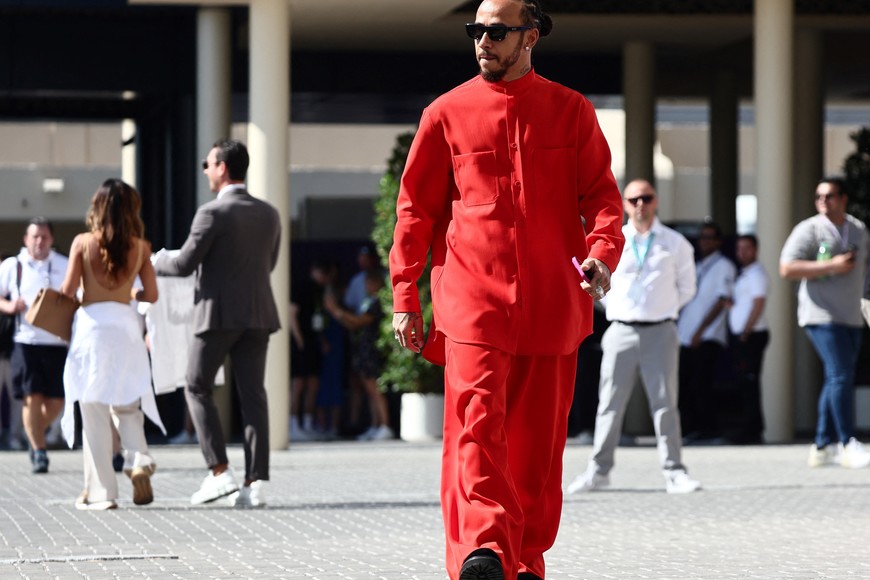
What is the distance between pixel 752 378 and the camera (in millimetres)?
17359

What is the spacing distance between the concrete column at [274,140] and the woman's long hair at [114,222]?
570cm

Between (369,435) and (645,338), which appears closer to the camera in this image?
(645,338)

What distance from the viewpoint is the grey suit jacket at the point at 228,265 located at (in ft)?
35.2

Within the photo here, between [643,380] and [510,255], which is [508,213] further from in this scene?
[643,380]

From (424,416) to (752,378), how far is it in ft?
10.8

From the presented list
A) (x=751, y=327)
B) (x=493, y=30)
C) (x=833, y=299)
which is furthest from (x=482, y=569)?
(x=751, y=327)

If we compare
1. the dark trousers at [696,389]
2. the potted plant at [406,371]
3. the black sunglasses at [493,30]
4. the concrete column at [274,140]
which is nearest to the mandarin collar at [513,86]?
the black sunglasses at [493,30]

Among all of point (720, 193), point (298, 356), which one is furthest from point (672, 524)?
point (720, 193)

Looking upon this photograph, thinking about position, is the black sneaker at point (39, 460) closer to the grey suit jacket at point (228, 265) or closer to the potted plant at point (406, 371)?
the grey suit jacket at point (228, 265)

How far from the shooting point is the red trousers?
5.96 m

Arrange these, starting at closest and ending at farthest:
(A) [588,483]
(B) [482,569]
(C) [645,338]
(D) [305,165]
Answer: (B) [482,569]
(C) [645,338]
(A) [588,483]
(D) [305,165]

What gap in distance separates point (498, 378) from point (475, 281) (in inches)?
12.9

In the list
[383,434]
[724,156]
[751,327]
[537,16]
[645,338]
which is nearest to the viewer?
[537,16]

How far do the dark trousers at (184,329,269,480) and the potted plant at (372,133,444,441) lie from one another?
294 inches
